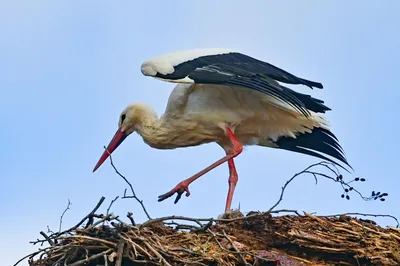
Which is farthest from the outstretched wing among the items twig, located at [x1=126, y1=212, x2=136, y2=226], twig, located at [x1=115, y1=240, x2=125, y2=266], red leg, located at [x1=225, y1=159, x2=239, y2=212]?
twig, located at [x1=115, y1=240, x2=125, y2=266]

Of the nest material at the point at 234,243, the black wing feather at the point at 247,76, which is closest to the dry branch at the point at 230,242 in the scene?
the nest material at the point at 234,243

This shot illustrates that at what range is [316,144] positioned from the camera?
8.42m

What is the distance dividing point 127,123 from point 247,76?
1.44 meters

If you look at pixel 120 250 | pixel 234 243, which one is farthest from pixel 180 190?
pixel 120 250

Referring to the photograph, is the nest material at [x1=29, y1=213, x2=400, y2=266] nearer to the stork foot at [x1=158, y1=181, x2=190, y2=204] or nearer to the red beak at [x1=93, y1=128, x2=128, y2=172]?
the stork foot at [x1=158, y1=181, x2=190, y2=204]

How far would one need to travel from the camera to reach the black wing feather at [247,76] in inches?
287

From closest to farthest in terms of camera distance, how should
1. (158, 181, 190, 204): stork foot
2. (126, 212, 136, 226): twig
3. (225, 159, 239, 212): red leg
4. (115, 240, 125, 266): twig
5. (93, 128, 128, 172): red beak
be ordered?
(115, 240, 125, 266): twig < (126, 212, 136, 226): twig < (158, 181, 190, 204): stork foot < (225, 159, 239, 212): red leg < (93, 128, 128, 172): red beak

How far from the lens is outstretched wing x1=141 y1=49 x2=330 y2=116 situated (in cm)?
730

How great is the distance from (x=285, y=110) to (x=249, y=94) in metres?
0.35

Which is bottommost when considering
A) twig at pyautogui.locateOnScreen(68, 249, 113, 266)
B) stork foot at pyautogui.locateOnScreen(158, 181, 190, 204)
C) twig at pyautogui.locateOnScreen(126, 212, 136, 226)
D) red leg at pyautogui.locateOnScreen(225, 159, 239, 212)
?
twig at pyautogui.locateOnScreen(68, 249, 113, 266)

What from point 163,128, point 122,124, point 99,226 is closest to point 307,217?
point 99,226

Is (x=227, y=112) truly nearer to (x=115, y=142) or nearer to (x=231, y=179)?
(x=231, y=179)

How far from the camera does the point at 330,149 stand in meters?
8.36

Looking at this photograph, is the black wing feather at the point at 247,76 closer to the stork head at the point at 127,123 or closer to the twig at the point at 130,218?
the stork head at the point at 127,123
